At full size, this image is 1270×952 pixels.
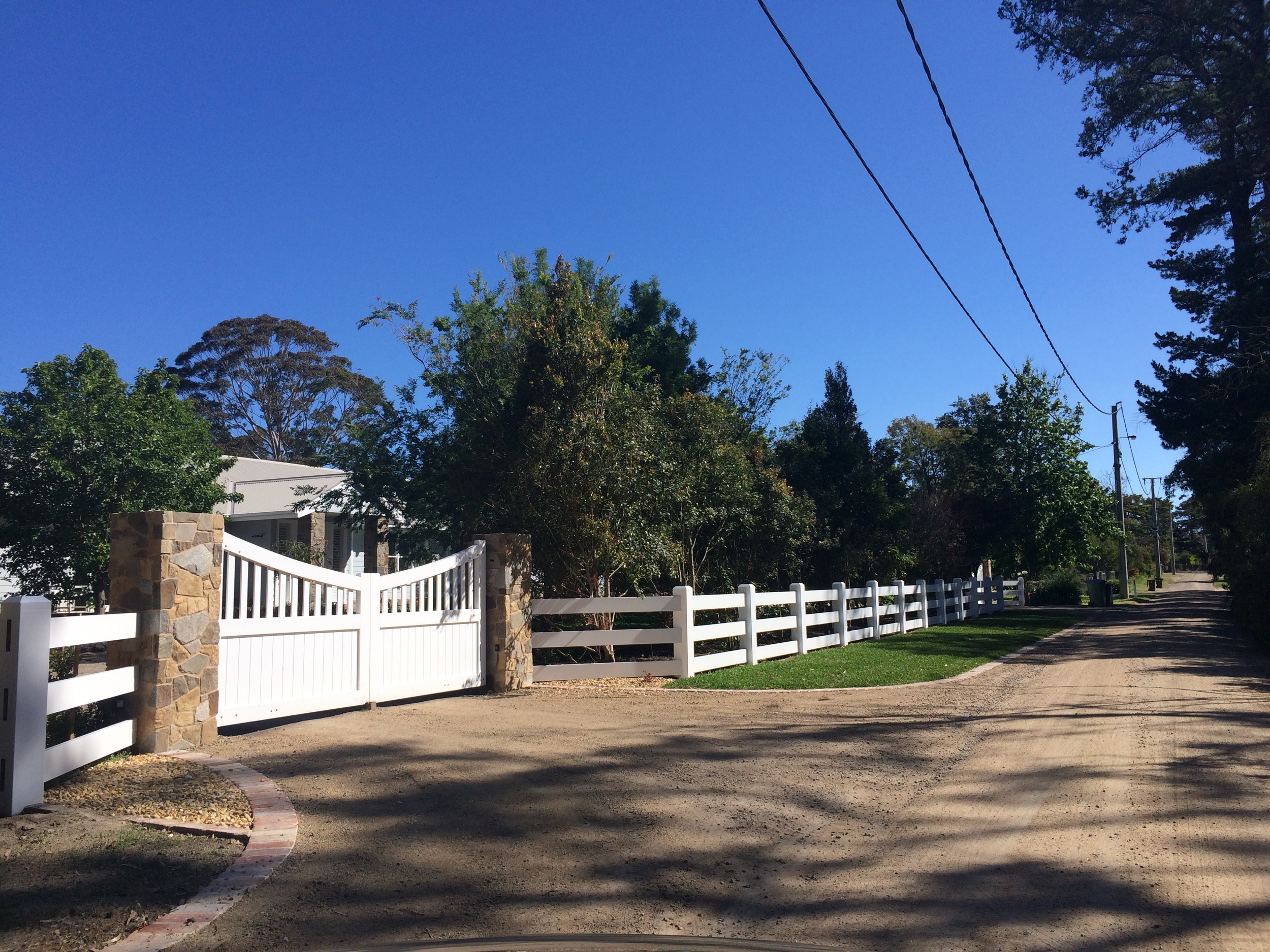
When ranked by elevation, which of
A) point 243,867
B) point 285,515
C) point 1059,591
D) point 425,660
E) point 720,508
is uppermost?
point 285,515

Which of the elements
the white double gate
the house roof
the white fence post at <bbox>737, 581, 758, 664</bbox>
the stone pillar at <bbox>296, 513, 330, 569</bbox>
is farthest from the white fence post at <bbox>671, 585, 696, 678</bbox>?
the stone pillar at <bbox>296, 513, 330, 569</bbox>

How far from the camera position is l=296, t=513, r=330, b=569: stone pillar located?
2884 centimetres

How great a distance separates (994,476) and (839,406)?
1449 cm

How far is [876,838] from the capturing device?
17.4 feet

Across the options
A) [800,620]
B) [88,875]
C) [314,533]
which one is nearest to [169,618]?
[88,875]

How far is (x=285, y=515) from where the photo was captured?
28625 millimetres

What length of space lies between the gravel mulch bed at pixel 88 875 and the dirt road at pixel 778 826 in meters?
0.40

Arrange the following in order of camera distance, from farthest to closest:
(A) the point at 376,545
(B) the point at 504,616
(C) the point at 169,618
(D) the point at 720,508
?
(A) the point at 376,545
(D) the point at 720,508
(B) the point at 504,616
(C) the point at 169,618

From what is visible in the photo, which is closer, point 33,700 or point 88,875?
point 88,875

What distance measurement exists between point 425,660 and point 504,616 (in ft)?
4.32

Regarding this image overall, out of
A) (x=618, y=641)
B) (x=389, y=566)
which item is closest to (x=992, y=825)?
(x=618, y=641)

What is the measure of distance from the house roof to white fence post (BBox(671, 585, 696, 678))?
1760cm

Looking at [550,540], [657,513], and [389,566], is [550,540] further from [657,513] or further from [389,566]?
[389,566]

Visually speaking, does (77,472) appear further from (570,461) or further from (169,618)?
(169,618)
